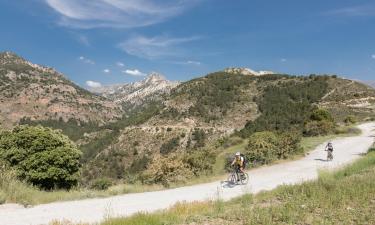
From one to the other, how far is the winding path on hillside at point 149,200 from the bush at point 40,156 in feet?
22.3

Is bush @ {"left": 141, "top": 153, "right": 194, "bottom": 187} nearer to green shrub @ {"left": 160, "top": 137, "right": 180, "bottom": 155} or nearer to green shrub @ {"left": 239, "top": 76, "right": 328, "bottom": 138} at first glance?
green shrub @ {"left": 239, "top": 76, "right": 328, "bottom": 138}

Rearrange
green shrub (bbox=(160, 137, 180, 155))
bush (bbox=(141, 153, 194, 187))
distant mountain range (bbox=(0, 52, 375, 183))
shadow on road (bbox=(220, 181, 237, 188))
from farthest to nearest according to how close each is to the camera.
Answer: green shrub (bbox=(160, 137, 180, 155)) < distant mountain range (bbox=(0, 52, 375, 183)) < bush (bbox=(141, 153, 194, 187)) < shadow on road (bbox=(220, 181, 237, 188))

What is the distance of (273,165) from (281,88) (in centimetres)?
7757

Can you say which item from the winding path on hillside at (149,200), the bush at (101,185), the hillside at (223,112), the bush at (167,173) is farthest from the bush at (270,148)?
the hillside at (223,112)

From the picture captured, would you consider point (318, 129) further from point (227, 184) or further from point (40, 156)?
point (40, 156)

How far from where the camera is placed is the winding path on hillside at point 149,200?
36.4ft

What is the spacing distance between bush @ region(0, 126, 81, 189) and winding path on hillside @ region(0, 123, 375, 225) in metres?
6.79

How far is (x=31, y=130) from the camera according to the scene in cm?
2134

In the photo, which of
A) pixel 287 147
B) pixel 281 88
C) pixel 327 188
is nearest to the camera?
pixel 327 188

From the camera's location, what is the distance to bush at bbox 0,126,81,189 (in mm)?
19703

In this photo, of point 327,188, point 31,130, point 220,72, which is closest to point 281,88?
point 220,72

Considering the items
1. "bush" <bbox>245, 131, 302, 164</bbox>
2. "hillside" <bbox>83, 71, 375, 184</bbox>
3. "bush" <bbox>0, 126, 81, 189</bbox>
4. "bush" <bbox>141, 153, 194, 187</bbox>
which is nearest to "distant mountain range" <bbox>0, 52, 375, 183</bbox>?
"hillside" <bbox>83, 71, 375, 184</bbox>

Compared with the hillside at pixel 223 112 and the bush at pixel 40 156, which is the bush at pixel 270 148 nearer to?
the bush at pixel 40 156

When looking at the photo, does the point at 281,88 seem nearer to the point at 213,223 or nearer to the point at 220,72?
the point at 220,72
